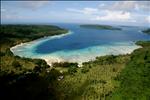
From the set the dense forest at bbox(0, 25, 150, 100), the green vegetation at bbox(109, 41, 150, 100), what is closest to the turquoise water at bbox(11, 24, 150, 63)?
the dense forest at bbox(0, 25, 150, 100)

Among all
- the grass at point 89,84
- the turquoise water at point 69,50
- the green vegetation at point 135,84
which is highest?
the green vegetation at point 135,84

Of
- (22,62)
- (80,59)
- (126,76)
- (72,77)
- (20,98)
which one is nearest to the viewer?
(20,98)

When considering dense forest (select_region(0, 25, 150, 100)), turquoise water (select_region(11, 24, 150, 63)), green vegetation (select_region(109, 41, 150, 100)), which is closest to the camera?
green vegetation (select_region(109, 41, 150, 100))

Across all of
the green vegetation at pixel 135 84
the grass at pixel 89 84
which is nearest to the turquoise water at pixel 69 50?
the grass at pixel 89 84

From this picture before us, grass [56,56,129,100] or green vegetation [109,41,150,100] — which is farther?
grass [56,56,129,100]

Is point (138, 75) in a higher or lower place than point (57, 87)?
higher

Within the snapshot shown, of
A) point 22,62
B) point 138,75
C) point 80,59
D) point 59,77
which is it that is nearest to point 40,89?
point 59,77

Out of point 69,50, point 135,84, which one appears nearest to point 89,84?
point 135,84

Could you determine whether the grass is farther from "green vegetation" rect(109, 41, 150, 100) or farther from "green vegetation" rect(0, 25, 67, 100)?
"green vegetation" rect(109, 41, 150, 100)

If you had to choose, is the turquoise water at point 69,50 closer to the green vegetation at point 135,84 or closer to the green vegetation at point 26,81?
the green vegetation at point 26,81

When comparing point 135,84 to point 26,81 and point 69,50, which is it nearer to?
point 26,81

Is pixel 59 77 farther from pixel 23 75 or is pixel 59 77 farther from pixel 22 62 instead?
pixel 22 62
